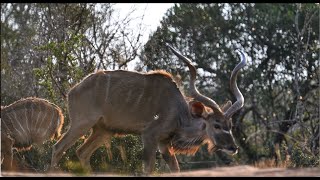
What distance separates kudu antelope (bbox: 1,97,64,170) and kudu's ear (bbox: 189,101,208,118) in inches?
85.3

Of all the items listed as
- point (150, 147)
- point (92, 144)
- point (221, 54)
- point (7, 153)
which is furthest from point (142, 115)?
point (221, 54)

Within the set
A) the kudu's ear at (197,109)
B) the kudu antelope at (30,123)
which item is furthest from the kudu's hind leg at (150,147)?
the kudu antelope at (30,123)

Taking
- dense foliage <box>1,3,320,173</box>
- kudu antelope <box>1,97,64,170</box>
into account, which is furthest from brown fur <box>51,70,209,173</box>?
dense foliage <box>1,3,320,173</box>

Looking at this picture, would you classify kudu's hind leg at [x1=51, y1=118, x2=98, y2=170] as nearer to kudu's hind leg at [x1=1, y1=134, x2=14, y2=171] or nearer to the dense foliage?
kudu's hind leg at [x1=1, y1=134, x2=14, y2=171]

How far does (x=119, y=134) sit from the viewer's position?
8.91 metres

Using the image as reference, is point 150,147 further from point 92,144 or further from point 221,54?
point 221,54

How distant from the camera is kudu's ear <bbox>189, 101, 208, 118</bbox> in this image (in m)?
8.90

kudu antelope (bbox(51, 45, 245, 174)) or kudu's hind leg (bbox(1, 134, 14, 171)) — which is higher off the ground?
kudu antelope (bbox(51, 45, 245, 174))

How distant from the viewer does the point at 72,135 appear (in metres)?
8.80

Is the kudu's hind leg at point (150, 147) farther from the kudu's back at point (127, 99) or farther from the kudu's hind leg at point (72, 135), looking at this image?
the kudu's hind leg at point (72, 135)

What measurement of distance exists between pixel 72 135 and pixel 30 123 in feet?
6.28

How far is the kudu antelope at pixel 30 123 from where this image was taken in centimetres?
1034

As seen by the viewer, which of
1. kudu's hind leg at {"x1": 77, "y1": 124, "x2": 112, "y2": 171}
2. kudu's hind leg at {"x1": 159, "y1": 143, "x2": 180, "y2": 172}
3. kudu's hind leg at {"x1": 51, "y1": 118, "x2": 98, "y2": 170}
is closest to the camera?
kudu's hind leg at {"x1": 51, "y1": 118, "x2": 98, "y2": 170}

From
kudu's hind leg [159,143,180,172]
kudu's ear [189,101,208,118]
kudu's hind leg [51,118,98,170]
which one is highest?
kudu's ear [189,101,208,118]
